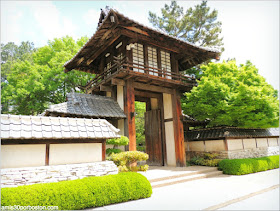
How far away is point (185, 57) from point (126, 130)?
7789 mm

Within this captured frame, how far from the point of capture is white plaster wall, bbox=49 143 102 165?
268 inches

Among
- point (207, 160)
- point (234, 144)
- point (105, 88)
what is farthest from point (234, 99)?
point (105, 88)

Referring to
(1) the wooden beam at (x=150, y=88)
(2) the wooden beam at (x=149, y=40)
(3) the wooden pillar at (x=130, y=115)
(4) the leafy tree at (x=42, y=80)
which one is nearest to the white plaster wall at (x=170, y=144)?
(1) the wooden beam at (x=150, y=88)

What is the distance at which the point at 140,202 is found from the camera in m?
6.46

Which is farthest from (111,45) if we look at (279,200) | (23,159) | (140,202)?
(279,200)

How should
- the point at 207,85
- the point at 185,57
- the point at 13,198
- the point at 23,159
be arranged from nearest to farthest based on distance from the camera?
the point at 13,198, the point at 23,159, the point at 207,85, the point at 185,57

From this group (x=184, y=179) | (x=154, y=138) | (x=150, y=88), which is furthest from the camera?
(x=154, y=138)

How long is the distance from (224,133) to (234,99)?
7.94 feet

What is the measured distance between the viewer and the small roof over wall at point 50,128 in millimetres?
6023

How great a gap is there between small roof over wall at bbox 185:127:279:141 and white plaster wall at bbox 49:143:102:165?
29.4 ft

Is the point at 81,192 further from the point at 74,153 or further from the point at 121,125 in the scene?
the point at 121,125

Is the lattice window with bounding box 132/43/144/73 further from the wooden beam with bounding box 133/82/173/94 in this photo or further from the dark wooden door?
the dark wooden door

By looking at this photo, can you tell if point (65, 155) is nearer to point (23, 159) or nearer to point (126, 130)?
point (23, 159)

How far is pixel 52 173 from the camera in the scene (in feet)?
21.0
